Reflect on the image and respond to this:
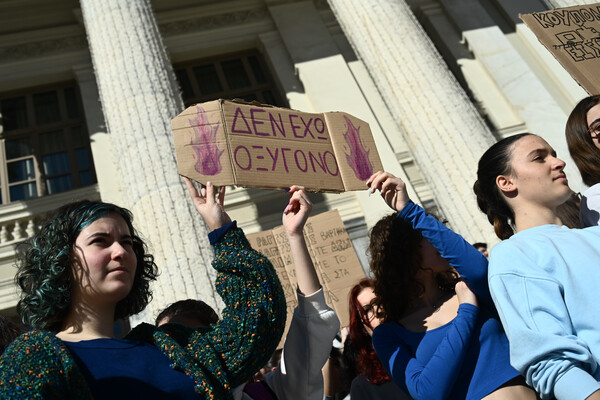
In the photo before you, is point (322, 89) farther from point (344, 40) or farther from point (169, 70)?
point (169, 70)

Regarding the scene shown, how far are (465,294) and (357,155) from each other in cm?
114

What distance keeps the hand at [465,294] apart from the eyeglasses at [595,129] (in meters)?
1.24

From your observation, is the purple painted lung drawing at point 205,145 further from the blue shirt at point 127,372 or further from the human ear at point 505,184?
the human ear at point 505,184

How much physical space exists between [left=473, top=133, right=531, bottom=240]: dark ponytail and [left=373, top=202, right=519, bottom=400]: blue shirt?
31cm

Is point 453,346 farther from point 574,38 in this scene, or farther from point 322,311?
point 574,38

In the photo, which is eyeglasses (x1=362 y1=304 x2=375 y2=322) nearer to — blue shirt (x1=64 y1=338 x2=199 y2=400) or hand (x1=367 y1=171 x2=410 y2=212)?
hand (x1=367 y1=171 x2=410 y2=212)

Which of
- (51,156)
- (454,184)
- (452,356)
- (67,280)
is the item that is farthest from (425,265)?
(51,156)

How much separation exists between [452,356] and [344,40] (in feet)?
31.0

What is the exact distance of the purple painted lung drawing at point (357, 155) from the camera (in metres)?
3.16

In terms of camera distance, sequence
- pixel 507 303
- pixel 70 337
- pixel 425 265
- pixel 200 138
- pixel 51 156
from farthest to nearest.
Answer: pixel 51 156 < pixel 200 138 < pixel 425 265 < pixel 507 303 < pixel 70 337

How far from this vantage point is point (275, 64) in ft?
34.3

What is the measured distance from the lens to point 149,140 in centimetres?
595

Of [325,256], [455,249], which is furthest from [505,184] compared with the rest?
[325,256]

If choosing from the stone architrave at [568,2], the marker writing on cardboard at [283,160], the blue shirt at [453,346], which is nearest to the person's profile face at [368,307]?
the blue shirt at [453,346]
